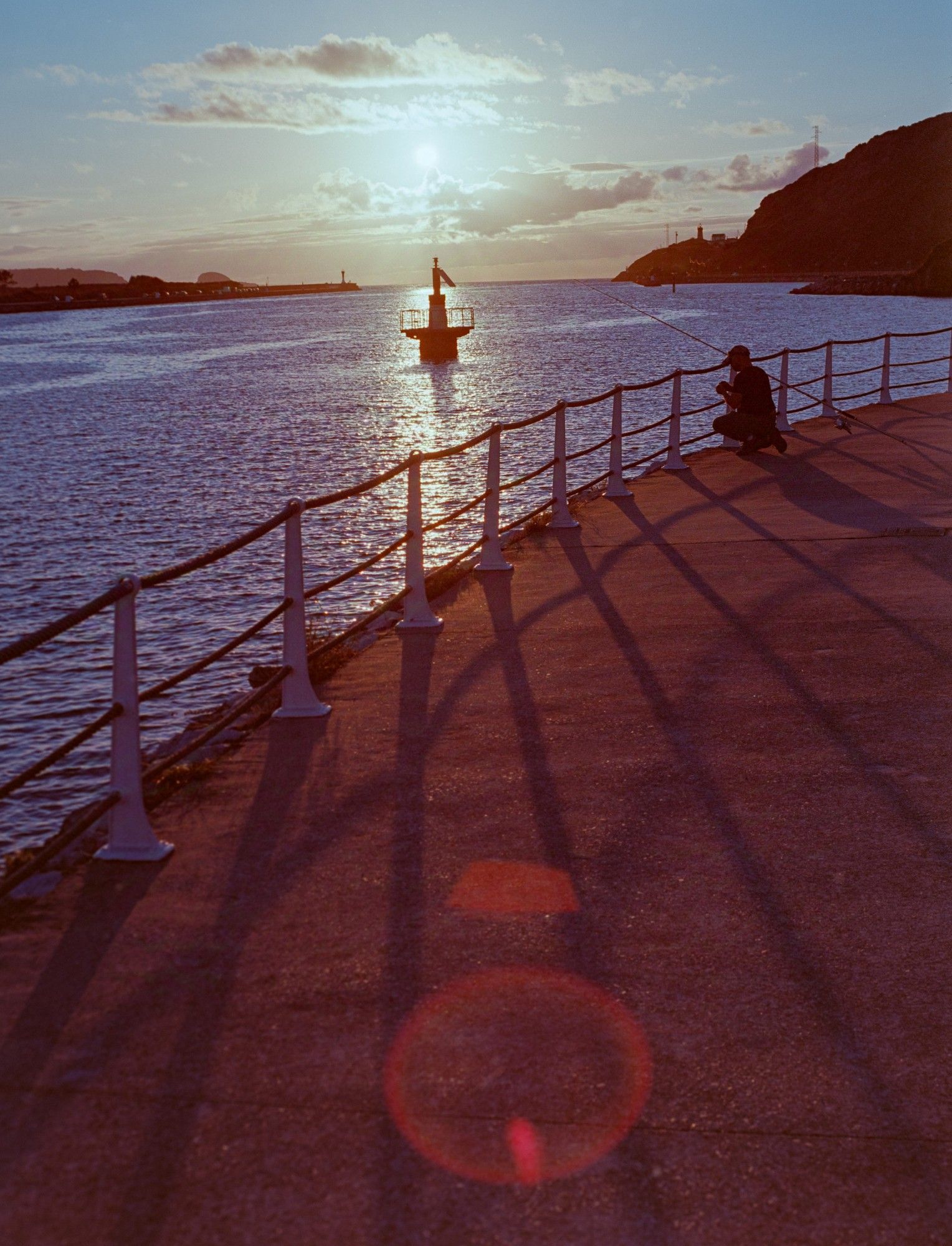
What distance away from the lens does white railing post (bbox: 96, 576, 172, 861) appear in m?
5.15

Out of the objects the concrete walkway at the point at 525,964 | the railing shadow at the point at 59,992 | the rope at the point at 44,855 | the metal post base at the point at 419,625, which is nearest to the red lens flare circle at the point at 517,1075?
the concrete walkway at the point at 525,964

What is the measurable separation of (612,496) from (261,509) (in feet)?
60.2

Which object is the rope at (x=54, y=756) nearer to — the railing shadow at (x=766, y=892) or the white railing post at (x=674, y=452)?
the railing shadow at (x=766, y=892)

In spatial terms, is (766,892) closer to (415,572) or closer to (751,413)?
(415,572)

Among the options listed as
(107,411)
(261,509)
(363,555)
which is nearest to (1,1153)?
(363,555)

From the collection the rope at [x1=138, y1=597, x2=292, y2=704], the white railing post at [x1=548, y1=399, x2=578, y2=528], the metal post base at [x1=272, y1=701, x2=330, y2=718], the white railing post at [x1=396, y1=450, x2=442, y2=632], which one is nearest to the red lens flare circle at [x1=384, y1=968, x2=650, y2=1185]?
the rope at [x1=138, y1=597, x2=292, y2=704]

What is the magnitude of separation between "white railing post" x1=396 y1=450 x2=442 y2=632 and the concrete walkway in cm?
126

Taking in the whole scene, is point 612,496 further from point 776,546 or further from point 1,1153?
point 1,1153

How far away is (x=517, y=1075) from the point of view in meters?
3.71

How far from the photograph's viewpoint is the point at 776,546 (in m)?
12.3

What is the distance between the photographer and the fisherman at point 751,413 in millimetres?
18625

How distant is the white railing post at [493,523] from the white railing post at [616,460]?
11.5ft

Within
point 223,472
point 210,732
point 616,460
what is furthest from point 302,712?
point 223,472

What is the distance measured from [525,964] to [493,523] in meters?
7.56
